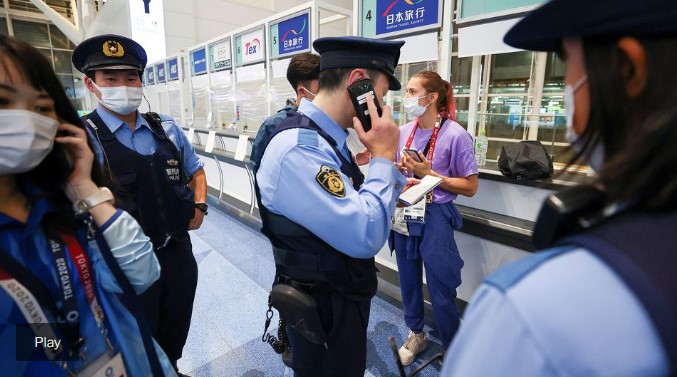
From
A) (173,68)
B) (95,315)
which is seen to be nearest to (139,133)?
(95,315)

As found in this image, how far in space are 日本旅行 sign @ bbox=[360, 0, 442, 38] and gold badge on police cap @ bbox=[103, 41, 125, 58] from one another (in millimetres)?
1876

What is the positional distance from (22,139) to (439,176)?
1682 mm

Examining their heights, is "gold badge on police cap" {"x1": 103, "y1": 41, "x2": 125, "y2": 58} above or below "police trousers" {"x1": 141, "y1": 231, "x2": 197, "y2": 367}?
above

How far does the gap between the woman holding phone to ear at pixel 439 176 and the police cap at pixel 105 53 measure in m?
1.51

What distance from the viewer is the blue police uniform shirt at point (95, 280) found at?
2.42ft

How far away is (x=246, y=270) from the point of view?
11.2ft

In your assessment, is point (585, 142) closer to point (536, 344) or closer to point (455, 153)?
point (536, 344)

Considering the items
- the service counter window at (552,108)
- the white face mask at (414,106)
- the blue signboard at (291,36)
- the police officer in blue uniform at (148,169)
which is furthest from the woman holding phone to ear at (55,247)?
the blue signboard at (291,36)

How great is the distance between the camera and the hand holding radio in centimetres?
111

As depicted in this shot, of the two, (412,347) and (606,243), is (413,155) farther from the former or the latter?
(606,243)

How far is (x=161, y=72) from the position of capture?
27.3ft

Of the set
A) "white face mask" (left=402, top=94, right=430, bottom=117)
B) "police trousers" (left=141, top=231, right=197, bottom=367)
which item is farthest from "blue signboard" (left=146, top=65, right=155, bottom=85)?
"white face mask" (left=402, top=94, right=430, bottom=117)

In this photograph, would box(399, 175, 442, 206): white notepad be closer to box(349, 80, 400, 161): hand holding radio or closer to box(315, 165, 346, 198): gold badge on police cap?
box(349, 80, 400, 161): hand holding radio

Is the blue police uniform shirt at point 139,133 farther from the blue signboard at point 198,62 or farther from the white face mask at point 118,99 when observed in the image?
the blue signboard at point 198,62
